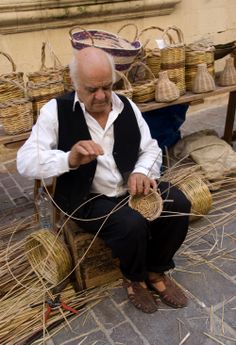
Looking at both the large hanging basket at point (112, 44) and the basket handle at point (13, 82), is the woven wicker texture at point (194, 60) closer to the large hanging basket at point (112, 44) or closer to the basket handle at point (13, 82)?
the large hanging basket at point (112, 44)

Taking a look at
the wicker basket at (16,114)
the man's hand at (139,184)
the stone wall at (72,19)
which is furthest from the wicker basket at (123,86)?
the stone wall at (72,19)

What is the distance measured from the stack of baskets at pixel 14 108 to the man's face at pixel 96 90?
68cm

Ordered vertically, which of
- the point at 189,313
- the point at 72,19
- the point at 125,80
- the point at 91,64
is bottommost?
the point at 189,313

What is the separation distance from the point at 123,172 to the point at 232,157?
1666 millimetres

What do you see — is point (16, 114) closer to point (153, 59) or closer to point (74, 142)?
point (74, 142)

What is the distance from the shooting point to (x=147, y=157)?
239 centimetres

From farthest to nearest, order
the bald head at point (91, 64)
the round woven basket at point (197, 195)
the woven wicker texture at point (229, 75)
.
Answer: the woven wicker texture at point (229, 75)
the round woven basket at point (197, 195)
the bald head at point (91, 64)

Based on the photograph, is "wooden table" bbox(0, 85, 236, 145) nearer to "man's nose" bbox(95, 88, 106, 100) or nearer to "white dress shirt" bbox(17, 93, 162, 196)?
"white dress shirt" bbox(17, 93, 162, 196)

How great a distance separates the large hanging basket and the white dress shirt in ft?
1.98

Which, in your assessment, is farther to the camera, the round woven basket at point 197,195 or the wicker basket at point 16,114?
the round woven basket at point 197,195

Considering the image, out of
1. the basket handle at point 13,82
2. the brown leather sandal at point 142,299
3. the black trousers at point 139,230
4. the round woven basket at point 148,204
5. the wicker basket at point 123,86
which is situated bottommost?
the brown leather sandal at point 142,299

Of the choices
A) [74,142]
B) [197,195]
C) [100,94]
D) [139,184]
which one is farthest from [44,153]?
[197,195]

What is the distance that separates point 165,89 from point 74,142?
1247 millimetres

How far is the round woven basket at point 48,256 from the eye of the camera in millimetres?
2367
